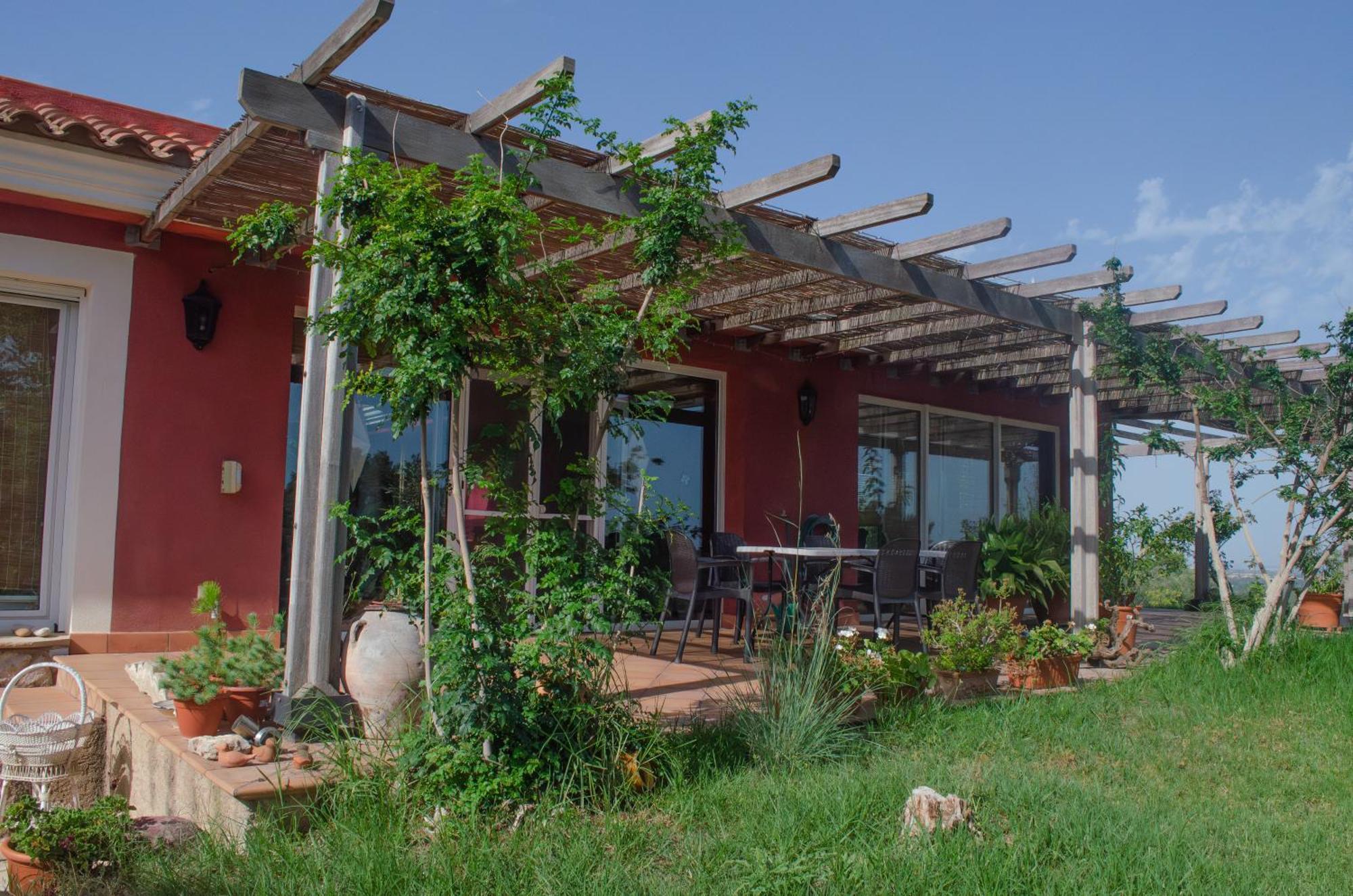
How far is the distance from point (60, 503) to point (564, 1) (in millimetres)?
4018

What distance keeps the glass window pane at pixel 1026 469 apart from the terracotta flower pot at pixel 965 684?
18.2 ft

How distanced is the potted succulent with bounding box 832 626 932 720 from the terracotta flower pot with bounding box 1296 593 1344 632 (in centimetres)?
643

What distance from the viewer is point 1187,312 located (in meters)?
6.56

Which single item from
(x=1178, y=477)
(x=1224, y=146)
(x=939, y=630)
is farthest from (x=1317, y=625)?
(x=939, y=630)

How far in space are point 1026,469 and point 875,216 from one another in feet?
21.1

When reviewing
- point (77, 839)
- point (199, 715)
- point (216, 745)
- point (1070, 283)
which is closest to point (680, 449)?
point (1070, 283)

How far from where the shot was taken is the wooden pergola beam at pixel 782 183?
13.9ft

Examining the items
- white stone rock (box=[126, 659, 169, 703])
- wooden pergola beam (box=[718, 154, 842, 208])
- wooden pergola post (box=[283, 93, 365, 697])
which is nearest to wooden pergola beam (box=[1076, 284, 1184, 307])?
wooden pergola beam (box=[718, 154, 842, 208])

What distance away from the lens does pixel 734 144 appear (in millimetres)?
3709

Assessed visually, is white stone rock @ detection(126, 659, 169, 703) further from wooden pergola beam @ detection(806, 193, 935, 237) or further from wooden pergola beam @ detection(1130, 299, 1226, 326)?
wooden pergola beam @ detection(1130, 299, 1226, 326)

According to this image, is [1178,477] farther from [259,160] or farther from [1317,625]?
[259,160]

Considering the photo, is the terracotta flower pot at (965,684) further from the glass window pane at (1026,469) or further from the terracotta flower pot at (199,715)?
the glass window pane at (1026,469)

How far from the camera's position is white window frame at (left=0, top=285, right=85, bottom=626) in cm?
529

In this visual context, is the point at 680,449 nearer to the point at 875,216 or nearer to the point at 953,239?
the point at 953,239
